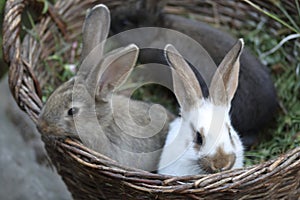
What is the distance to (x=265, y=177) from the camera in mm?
1770

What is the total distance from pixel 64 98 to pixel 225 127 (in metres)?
0.62

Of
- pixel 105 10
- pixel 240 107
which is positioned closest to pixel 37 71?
pixel 105 10

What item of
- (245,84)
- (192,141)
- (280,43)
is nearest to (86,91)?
(192,141)

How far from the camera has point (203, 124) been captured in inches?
79.8

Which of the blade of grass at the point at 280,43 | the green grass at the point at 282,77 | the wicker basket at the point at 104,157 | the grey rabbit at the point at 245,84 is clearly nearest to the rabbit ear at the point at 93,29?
the wicker basket at the point at 104,157

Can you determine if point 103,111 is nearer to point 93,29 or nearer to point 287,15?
point 93,29

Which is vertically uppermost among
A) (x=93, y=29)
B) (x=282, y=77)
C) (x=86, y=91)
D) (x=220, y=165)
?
(x=93, y=29)

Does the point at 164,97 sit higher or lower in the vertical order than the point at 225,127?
lower

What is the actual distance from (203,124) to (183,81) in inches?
7.1

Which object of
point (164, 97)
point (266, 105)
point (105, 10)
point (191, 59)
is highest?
point (105, 10)

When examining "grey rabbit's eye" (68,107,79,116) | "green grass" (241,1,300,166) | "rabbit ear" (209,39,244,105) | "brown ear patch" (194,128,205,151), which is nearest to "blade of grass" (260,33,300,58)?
"green grass" (241,1,300,166)

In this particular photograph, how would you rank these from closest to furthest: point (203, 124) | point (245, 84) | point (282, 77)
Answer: point (203, 124) → point (245, 84) → point (282, 77)

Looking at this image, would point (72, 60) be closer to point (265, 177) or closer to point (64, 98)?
point (64, 98)

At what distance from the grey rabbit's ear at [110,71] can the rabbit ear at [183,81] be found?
135mm
